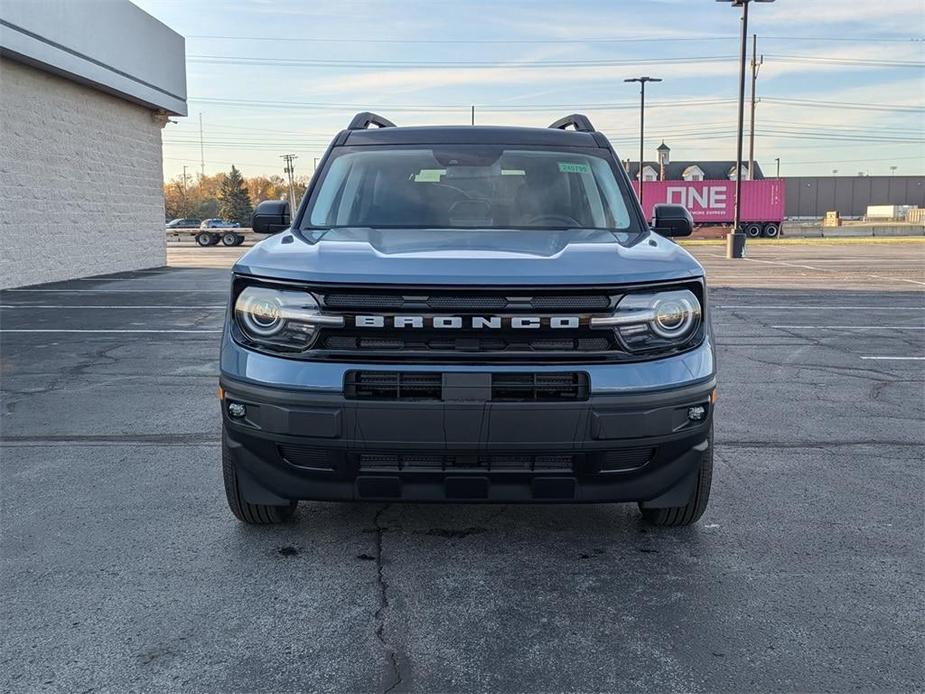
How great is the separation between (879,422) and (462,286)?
4248 millimetres

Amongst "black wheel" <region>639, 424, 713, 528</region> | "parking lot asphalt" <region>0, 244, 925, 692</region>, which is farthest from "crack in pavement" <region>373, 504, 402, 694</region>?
"black wheel" <region>639, 424, 713, 528</region>

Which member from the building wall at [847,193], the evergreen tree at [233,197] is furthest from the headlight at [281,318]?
the evergreen tree at [233,197]

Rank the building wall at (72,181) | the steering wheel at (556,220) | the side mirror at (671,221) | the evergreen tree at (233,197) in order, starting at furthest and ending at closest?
the evergreen tree at (233,197) → the building wall at (72,181) → the side mirror at (671,221) → the steering wheel at (556,220)

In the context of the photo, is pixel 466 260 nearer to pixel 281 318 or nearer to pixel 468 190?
pixel 281 318

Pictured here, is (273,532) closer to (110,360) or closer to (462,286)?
(462,286)

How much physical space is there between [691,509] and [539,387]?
1.15 meters

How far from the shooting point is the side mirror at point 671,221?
473cm

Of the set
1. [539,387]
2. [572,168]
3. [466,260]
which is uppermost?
[572,168]

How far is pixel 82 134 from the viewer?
62.8 ft

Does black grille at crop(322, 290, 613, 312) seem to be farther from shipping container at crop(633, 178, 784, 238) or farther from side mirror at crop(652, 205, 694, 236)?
shipping container at crop(633, 178, 784, 238)

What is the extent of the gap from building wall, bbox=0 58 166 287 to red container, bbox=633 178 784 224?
113ft

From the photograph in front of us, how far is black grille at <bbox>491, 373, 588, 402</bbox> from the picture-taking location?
2988 mm

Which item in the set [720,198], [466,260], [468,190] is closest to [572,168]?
[468,190]

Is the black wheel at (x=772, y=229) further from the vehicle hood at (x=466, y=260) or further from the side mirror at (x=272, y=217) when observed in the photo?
the vehicle hood at (x=466, y=260)
